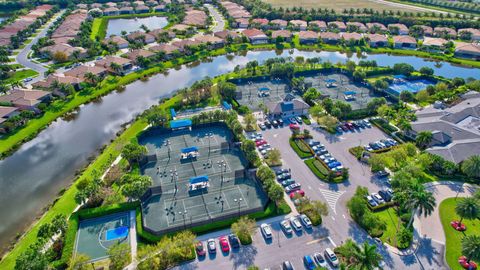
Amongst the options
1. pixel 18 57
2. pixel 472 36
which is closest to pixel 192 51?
pixel 18 57

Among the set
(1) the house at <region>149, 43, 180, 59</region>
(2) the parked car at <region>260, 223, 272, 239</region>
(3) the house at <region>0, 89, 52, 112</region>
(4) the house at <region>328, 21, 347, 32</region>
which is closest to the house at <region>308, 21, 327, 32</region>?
(4) the house at <region>328, 21, 347, 32</region>

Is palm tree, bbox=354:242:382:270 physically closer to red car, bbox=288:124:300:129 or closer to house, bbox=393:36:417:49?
red car, bbox=288:124:300:129

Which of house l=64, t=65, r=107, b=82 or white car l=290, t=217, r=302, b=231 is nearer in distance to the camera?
white car l=290, t=217, r=302, b=231

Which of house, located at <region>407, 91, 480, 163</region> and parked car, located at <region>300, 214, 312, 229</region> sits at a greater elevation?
house, located at <region>407, 91, 480, 163</region>

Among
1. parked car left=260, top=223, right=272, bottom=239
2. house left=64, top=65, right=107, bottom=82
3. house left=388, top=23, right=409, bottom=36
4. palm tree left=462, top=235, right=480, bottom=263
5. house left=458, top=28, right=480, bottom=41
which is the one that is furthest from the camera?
house left=388, top=23, right=409, bottom=36

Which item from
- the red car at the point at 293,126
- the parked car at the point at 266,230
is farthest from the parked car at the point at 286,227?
the red car at the point at 293,126

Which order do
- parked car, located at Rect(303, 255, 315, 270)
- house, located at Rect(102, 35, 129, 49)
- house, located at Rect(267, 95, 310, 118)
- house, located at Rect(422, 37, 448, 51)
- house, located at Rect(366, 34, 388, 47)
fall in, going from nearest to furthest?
parked car, located at Rect(303, 255, 315, 270) → house, located at Rect(267, 95, 310, 118) → house, located at Rect(422, 37, 448, 51) → house, located at Rect(102, 35, 129, 49) → house, located at Rect(366, 34, 388, 47)
